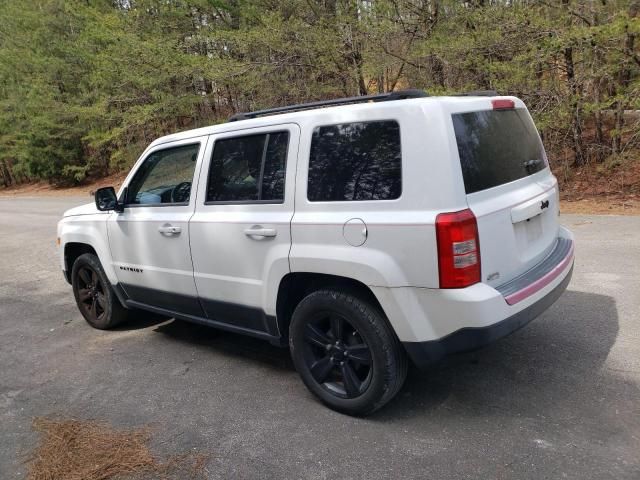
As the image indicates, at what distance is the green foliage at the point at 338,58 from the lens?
10398mm

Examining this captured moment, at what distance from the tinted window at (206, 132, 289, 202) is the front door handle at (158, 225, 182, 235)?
1.25ft

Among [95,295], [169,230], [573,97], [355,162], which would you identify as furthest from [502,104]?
[573,97]

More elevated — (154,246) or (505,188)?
(505,188)

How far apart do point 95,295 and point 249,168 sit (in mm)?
2661

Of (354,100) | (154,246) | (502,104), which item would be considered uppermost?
(354,100)

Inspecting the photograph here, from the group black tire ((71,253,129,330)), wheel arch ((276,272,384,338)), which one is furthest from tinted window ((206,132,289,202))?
black tire ((71,253,129,330))

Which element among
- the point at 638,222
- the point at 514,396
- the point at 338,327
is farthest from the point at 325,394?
the point at 638,222

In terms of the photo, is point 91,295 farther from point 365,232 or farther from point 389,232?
point 389,232

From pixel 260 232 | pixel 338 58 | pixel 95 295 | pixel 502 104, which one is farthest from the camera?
pixel 338 58

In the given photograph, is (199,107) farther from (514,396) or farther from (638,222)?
(514,396)

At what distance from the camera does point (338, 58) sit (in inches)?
556

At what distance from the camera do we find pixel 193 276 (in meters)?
4.02

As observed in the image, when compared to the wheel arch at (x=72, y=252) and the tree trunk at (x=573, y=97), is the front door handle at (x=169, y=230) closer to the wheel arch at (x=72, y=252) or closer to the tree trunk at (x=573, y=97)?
the wheel arch at (x=72, y=252)

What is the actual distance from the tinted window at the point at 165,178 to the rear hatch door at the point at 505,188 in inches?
83.8
